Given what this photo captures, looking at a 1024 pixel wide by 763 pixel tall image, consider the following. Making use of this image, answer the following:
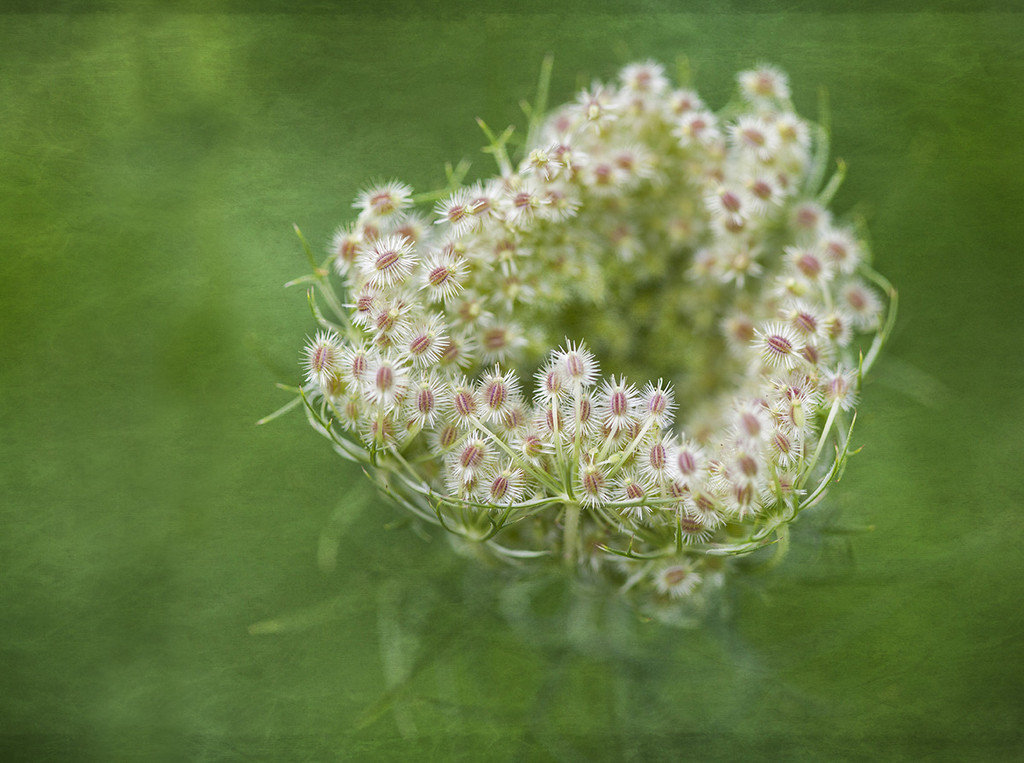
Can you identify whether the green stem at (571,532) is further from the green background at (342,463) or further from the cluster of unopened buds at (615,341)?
the green background at (342,463)

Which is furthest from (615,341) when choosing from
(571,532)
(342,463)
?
(342,463)

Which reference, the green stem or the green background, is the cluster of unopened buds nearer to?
the green stem

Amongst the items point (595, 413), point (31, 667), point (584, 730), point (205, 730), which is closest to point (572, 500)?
point (595, 413)

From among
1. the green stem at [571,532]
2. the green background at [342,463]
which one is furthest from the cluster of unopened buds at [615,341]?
the green background at [342,463]

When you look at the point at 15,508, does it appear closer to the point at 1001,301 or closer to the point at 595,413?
the point at 595,413

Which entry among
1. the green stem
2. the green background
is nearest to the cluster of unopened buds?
the green stem

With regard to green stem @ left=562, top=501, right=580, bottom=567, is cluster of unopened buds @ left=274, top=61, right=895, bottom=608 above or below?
above

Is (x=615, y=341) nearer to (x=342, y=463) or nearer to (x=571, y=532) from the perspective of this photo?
(x=571, y=532)
